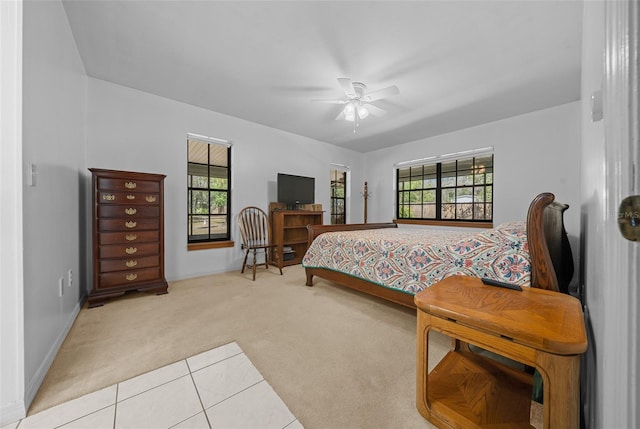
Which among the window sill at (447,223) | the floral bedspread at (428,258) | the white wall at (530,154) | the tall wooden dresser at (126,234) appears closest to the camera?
the floral bedspread at (428,258)

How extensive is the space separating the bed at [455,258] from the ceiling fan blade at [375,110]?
Result: 1.86 m

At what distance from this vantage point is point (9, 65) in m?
1.18

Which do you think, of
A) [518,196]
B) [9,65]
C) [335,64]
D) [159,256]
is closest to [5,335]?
[9,65]

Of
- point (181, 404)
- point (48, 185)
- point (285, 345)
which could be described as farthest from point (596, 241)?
point (48, 185)

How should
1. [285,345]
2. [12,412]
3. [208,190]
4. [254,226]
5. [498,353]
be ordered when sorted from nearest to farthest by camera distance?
[498,353] < [12,412] < [285,345] < [208,190] < [254,226]

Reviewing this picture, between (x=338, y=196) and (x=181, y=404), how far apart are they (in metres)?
4.86

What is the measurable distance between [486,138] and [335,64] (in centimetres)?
305

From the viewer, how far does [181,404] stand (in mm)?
1252

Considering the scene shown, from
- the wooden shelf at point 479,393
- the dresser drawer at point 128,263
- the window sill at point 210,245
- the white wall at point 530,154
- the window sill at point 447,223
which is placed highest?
the white wall at point 530,154

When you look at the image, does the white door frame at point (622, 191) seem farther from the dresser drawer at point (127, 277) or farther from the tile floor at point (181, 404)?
the dresser drawer at point (127, 277)

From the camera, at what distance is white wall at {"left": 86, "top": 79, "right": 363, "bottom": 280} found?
9.65 ft

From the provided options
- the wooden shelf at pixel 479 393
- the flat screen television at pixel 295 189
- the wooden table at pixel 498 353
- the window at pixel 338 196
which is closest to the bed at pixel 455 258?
the wooden table at pixel 498 353

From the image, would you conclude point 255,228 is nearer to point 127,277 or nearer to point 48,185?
point 127,277

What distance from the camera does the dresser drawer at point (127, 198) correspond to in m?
2.50
